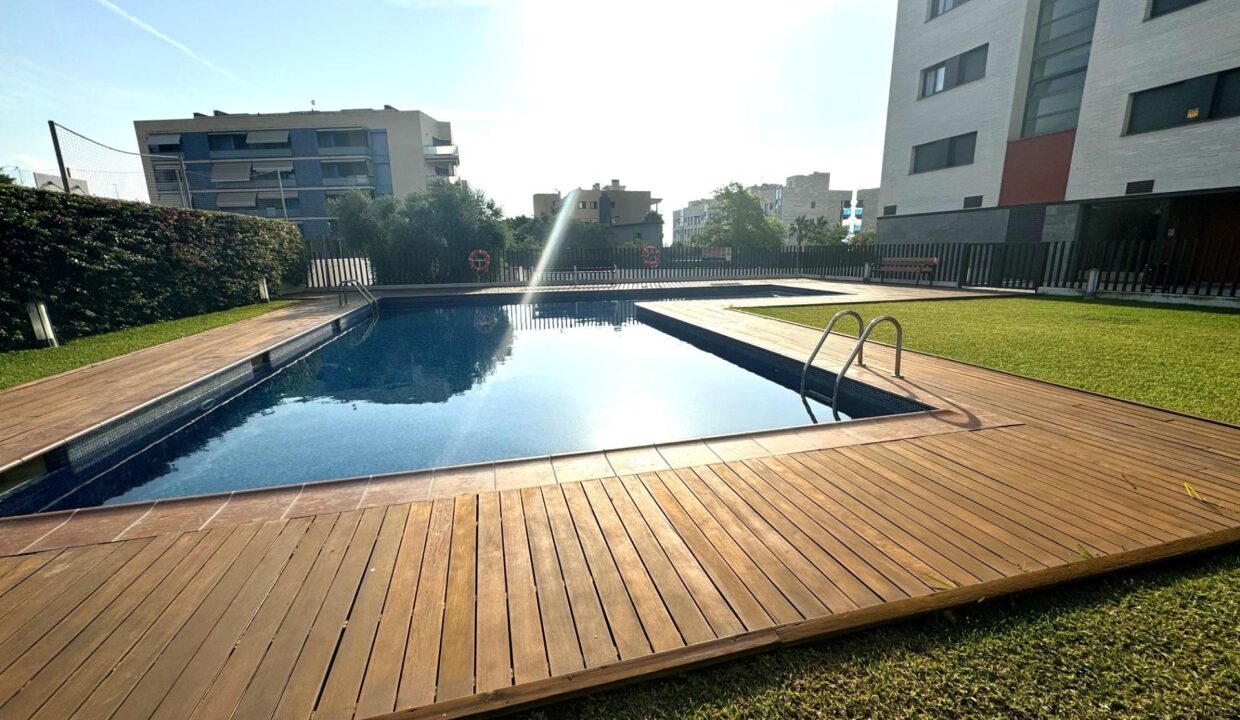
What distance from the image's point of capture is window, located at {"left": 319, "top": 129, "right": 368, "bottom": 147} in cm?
4405

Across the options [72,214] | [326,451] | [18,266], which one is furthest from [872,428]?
[72,214]

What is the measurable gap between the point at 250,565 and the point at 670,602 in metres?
1.93

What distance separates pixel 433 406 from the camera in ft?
21.0

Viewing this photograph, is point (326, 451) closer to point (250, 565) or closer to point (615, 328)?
point (250, 565)

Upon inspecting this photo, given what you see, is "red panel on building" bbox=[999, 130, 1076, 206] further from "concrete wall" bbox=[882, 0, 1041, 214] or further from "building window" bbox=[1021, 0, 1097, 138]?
"building window" bbox=[1021, 0, 1097, 138]

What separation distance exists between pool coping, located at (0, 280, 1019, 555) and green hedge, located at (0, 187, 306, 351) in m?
5.32

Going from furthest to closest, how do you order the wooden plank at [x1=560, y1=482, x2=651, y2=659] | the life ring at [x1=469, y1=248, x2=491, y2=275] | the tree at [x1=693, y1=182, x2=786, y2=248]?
1. the tree at [x1=693, y1=182, x2=786, y2=248]
2. the life ring at [x1=469, y1=248, x2=491, y2=275]
3. the wooden plank at [x1=560, y1=482, x2=651, y2=659]

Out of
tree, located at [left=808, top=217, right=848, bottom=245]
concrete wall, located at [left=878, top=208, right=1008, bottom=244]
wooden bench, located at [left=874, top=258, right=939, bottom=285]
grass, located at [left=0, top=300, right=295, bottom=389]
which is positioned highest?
tree, located at [left=808, top=217, right=848, bottom=245]

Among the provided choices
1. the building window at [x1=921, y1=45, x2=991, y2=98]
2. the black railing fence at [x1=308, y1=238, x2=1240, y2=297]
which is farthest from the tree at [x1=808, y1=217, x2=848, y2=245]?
the black railing fence at [x1=308, y1=238, x2=1240, y2=297]

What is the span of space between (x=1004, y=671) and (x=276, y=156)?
55.7 metres

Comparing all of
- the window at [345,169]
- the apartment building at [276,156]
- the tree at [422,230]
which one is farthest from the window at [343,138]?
the tree at [422,230]

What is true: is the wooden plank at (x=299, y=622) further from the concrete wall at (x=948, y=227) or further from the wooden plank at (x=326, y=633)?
the concrete wall at (x=948, y=227)

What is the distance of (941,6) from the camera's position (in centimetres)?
1950

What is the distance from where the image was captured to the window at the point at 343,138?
44053 millimetres
